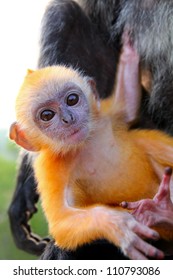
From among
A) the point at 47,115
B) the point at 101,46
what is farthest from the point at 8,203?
the point at 47,115

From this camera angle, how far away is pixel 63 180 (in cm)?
156

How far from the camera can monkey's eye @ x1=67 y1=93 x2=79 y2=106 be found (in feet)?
5.11

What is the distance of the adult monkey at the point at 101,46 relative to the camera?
1.92 m

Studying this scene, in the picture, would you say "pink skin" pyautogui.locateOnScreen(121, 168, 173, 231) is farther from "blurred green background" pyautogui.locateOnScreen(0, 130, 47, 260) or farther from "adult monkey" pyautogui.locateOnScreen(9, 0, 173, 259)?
"blurred green background" pyautogui.locateOnScreen(0, 130, 47, 260)

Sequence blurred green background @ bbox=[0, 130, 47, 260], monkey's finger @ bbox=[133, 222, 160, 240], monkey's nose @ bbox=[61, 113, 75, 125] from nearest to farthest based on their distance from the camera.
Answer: monkey's finger @ bbox=[133, 222, 160, 240]
monkey's nose @ bbox=[61, 113, 75, 125]
blurred green background @ bbox=[0, 130, 47, 260]

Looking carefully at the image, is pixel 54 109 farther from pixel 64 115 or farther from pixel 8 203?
pixel 8 203

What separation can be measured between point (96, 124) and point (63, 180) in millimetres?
143

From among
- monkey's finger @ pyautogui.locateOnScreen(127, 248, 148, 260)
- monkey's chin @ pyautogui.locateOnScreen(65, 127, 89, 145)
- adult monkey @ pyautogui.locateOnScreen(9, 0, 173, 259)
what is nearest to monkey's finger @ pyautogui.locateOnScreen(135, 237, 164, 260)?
monkey's finger @ pyautogui.locateOnScreen(127, 248, 148, 260)

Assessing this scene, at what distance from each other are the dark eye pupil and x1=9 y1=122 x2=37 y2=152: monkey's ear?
7 cm

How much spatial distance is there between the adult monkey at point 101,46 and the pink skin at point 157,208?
40 centimetres

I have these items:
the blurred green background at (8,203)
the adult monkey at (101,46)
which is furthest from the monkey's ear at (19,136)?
the blurred green background at (8,203)

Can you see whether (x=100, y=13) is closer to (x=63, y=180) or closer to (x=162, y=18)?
(x=162, y=18)

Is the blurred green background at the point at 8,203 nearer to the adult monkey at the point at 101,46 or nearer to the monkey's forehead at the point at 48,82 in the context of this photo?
the adult monkey at the point at 101,46
